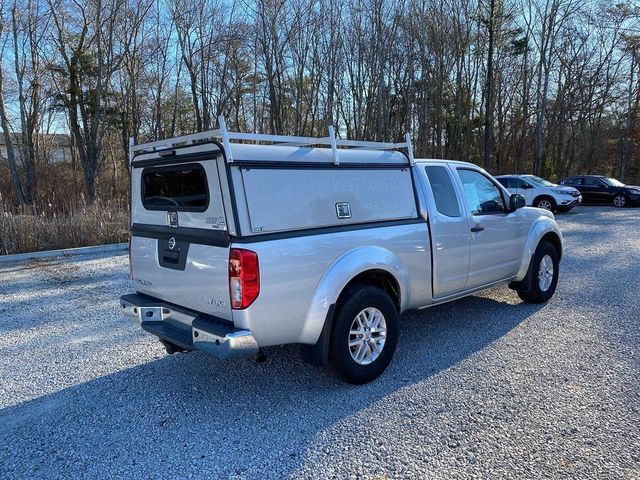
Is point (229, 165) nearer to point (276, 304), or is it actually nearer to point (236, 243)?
point (236, 243)

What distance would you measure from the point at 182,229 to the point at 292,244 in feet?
3.04

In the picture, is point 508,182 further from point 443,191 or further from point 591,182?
point 443,191

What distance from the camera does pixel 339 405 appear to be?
3584 mm

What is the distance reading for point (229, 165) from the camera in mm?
3217

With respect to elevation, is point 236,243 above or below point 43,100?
below

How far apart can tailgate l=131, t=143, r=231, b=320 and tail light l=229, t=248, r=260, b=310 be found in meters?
Answer: 0.07

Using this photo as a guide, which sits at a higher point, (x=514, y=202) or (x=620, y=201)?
(x=514, y=202)

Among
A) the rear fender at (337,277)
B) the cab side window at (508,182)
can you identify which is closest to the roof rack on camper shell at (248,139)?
the rear fender at (337,277)

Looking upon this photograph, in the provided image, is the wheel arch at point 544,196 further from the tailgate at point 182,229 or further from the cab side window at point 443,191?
the tailgate at point 182,229

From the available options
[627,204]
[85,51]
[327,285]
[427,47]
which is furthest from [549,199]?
[85,51]

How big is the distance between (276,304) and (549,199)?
18.9m

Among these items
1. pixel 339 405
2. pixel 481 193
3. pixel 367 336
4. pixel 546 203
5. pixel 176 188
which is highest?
pixel 176 188

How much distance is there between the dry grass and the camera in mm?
9883

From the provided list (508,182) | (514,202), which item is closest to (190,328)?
(514,202)
